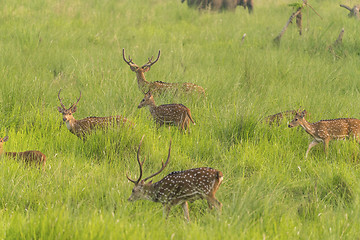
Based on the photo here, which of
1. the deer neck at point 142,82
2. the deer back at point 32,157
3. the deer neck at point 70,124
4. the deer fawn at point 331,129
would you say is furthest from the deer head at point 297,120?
the deer back at point 32,157

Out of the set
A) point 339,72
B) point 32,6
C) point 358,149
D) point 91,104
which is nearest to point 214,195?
point 358,149

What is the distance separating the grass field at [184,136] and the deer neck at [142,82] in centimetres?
21

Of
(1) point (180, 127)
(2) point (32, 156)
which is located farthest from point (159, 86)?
(2) point (32, 156)

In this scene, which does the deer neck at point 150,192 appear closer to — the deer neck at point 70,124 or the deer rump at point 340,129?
the deer neck at point 70,124

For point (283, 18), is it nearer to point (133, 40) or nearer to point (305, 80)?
point (133, 40)

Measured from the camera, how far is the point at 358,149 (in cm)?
621

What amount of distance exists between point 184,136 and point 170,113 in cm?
71

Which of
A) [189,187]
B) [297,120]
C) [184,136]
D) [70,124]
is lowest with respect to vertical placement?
[70,124]

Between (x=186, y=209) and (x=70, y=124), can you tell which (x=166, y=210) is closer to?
(x=186, y=209)

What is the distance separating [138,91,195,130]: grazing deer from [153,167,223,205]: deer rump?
2.23 metres

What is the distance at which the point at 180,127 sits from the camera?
23.2ft

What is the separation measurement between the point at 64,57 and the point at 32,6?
19.6ft

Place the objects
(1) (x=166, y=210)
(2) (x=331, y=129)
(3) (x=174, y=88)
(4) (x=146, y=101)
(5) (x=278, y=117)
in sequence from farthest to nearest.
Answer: (3) (x=174, y=88) → (4) (x=146, y=101) → (5) (x=278, y=117) → (2) (x=331, y=129) → (1) (x=166, y=210)

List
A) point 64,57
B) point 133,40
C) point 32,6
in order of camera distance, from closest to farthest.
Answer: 1. point 64,57
2. point 133,40
3. point 32,6
